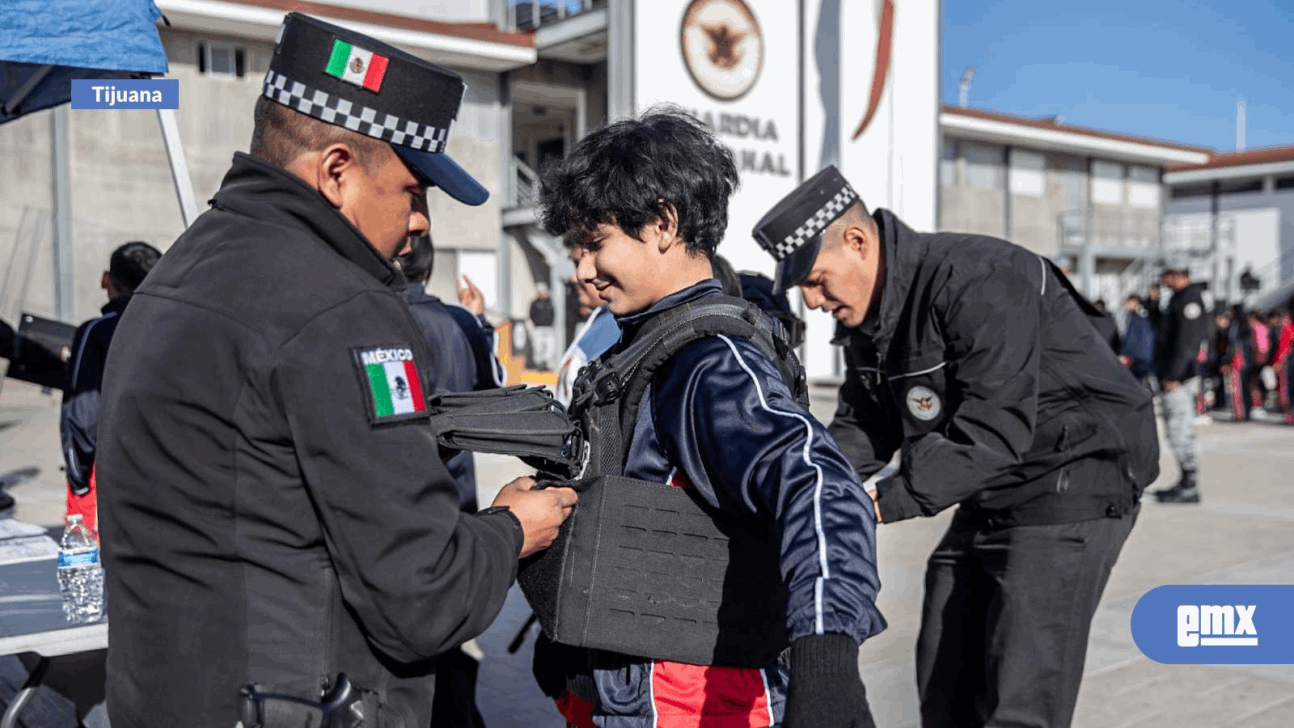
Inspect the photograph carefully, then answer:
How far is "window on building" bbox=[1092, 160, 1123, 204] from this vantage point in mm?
31641

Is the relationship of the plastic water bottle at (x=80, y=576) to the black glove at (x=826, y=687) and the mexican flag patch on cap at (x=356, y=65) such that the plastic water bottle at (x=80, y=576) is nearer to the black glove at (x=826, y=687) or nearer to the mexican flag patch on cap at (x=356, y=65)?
the mexican flag patch on cap at (x=356, y=65)

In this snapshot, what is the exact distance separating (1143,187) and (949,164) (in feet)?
29.4

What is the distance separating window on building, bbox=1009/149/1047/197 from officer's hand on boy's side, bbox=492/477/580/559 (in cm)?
2994

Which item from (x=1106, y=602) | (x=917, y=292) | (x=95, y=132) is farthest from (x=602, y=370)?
(x=95, y=132)

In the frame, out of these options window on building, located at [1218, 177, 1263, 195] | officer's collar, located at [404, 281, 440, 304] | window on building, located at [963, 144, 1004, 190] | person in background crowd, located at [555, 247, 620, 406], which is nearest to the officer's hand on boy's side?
officer's collar, located at [404, 281, 440, 304]

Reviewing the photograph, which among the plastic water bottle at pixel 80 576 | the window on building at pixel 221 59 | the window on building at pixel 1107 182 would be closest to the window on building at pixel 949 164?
the window on building at pixel 1107 182

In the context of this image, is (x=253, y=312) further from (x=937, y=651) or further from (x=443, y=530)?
(x=937, y=651)

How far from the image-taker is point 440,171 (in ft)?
5.67

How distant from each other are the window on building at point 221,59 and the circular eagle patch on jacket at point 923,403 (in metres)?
18.0

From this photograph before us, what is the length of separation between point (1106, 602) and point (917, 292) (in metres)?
3.70

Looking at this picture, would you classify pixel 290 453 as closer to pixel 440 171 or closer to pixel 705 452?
pixel 440 171

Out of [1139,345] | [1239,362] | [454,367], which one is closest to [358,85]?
[454,367]

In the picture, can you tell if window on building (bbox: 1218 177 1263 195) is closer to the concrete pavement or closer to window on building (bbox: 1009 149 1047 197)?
window on building (bbox: 1009 149 1047 197)

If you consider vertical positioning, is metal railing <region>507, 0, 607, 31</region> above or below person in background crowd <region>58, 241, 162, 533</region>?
above
